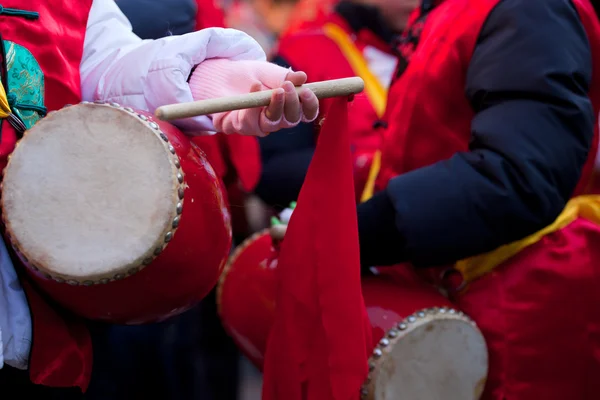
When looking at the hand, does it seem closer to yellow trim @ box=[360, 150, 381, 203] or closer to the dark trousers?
the dark trousers

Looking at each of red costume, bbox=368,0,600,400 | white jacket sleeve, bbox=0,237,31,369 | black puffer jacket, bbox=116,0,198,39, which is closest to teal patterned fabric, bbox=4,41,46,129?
white jacket sleeve, bbox=0,237,31,369

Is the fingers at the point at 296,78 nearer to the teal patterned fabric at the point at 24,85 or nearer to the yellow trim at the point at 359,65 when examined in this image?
the teal patterned fabric at the point at 24,85

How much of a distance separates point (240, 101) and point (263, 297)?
1.67ft

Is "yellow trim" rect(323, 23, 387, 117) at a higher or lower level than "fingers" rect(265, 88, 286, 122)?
lower

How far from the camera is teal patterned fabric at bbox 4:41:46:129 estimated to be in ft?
3.34

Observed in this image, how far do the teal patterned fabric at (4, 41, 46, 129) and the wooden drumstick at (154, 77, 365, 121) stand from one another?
25 centimetres

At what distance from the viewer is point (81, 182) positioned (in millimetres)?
923

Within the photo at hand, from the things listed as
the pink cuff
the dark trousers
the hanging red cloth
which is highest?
the pink cuff

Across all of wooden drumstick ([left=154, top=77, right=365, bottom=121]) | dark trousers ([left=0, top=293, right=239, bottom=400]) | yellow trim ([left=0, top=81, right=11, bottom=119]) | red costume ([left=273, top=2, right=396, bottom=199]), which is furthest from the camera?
red costume ([left=273, top=2, right=396, bottom=199])

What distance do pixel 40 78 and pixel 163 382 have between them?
1363 millimetres

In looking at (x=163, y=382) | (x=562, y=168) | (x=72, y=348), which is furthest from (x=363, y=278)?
(x=163, y=382)

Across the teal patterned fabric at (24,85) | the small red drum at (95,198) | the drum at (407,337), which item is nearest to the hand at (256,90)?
the small red drum at (95,198)

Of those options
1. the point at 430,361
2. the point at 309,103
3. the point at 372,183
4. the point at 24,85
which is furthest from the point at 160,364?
the point at 309,103

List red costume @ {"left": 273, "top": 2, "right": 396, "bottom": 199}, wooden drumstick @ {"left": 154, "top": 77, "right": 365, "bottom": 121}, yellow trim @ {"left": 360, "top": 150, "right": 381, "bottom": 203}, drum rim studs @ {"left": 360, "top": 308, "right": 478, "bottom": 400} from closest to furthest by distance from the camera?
wooden drumstick @ {"left": 154, "top": 77, "right": 365, "bottom": 121} → drum rim studs @ {"left": 360, "top": 308, "right": 478, "bottom": 400} → yellow trim @ {"left": 360, "top": 150, "right": 381, "bottom": 203} → red costume @ {"left": 273, "top": 2, "right": 396, "bottom": 199}
